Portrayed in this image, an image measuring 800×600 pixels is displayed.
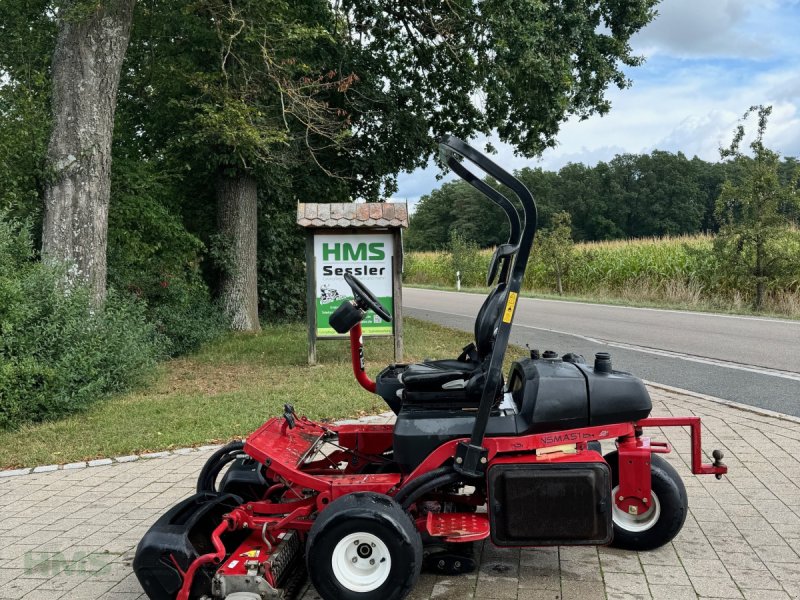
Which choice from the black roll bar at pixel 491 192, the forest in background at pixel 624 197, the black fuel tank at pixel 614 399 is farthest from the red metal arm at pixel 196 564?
the forest in background at pixel 624 197

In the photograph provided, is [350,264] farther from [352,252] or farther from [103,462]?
[103,462]

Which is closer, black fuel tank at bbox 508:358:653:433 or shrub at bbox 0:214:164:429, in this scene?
black fuel tank at bbox 508:358:653:433

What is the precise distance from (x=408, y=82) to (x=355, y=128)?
1639 mm

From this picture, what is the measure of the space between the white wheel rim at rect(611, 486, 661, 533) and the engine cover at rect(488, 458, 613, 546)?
0.52m

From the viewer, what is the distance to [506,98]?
1461 centimetres

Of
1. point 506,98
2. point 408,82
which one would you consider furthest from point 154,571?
point 408,82

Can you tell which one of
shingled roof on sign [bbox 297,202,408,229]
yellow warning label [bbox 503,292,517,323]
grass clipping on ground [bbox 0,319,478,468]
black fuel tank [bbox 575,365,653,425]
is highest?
shingled roof on sign [bbox 297,202,408,229]

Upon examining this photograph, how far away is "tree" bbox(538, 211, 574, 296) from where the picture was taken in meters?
27.8

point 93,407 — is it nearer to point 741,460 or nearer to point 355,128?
point 741,460

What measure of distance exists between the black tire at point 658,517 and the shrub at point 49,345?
18.7 ft

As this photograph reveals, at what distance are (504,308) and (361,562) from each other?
1374 mm

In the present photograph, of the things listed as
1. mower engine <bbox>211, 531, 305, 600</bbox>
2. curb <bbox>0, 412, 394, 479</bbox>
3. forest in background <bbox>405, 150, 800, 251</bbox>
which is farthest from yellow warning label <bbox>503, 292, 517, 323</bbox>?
forest in background <bbox>405, 150, 800, 251</bbox>

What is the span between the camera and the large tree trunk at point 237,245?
14.2 metres

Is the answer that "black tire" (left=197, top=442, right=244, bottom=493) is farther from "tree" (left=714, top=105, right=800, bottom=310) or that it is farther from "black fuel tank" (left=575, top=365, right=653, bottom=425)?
"tree" (left=714, top=105, right=800, bottom=310)
